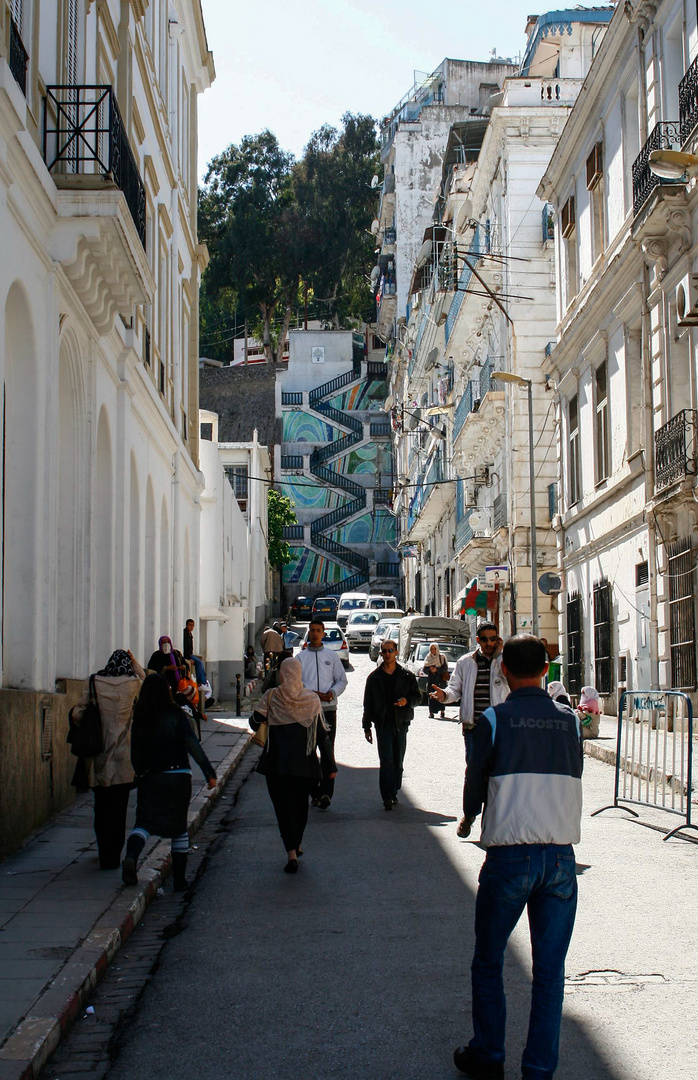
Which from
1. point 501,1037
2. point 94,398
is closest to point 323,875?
point 501,1037

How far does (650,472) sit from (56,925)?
1504 centimetres

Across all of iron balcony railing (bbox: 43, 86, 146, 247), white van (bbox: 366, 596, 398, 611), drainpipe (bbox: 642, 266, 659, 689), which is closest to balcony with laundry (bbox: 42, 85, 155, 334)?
iron balcony railing (bbox: 43, 86, 146, 247)

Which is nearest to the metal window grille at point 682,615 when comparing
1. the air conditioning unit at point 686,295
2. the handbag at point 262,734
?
the air conditioning unit at point 686,295

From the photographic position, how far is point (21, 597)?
36.9 feet

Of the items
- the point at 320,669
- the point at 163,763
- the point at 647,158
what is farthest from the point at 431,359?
the point at 163,763

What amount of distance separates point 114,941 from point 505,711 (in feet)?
10.8

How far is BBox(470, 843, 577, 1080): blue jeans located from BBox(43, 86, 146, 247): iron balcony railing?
8834 mm

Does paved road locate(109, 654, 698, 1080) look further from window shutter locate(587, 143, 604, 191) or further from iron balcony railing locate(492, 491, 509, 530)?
iron balcony railing locate(492, 491, 509, 530)

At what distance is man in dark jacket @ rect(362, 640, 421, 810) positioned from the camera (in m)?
13.1

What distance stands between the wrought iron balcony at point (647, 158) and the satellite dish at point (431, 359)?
3374cm

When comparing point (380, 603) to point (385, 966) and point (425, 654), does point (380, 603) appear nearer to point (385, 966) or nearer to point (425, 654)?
point (425, 654)

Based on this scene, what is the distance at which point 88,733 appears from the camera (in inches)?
374

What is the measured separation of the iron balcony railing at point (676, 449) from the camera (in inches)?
729

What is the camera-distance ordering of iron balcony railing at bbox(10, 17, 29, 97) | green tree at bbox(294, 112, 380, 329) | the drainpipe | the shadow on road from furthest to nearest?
green tree at bbox(294, 112, 380, 329)
the drainpipe
iron balcony railing at bbox(10, 17, 29, 97)
the shadow on road
